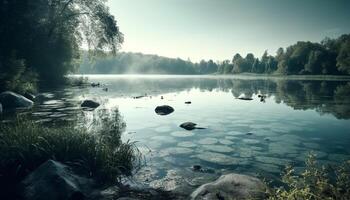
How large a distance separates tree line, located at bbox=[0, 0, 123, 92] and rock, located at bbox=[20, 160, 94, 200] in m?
19.0

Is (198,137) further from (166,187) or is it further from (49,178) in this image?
(49,178)

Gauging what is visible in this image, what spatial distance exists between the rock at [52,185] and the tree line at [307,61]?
292 ft

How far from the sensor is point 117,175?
746 centimetres

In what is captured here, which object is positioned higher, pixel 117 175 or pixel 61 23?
pixel 61 23

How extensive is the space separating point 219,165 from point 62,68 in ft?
135

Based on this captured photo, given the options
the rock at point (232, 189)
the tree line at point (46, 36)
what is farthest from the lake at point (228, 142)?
the tree line at point (46, 36)

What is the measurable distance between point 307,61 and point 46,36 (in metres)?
105

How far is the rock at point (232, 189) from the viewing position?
5.92m

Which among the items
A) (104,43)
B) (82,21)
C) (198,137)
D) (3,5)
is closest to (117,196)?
(198,137)

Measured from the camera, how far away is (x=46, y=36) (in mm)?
34062

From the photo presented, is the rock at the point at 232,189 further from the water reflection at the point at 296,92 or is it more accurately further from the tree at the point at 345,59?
the tree at the point at 345,59

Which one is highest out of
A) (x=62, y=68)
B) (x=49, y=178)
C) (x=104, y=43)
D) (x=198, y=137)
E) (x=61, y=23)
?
(x=61, y=23)

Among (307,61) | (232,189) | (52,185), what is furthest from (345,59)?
(52,185)

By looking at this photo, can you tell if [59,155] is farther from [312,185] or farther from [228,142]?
[228,142]
